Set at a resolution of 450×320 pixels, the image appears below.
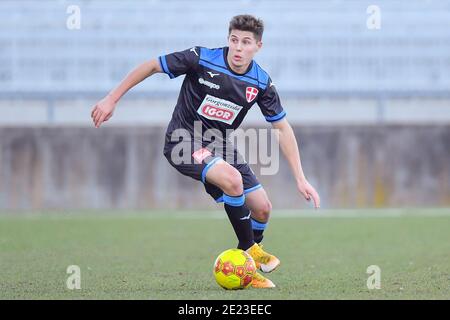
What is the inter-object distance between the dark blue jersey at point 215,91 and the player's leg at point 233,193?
432 mm

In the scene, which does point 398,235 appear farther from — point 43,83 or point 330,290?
point 43,83

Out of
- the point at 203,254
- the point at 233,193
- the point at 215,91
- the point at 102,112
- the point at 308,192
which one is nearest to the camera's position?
the point at 102,112

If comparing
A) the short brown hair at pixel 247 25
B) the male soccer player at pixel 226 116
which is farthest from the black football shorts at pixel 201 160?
the short brown hair at pixel 247 25

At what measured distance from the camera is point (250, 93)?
6973 mm

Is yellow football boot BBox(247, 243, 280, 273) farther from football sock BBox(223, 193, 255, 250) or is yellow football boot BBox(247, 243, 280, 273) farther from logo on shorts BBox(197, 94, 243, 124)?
logo on shorts BBox(197, 94, 243, 124)

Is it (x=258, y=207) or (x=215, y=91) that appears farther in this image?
(x=258, y=207)

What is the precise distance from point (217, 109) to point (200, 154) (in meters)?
0.39

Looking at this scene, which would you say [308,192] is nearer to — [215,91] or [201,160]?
[201,160]

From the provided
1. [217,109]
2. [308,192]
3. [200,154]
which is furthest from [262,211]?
[217,109]

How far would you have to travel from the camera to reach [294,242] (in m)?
10.6

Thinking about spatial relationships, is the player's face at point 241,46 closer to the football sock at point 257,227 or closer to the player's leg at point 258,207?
the player's leg at point 258,207

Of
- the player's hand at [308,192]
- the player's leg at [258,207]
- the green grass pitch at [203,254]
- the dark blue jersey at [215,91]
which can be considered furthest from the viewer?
the player's leg at [258,207]

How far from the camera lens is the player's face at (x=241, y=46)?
681 centimetres

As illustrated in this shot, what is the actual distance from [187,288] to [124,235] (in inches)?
196
